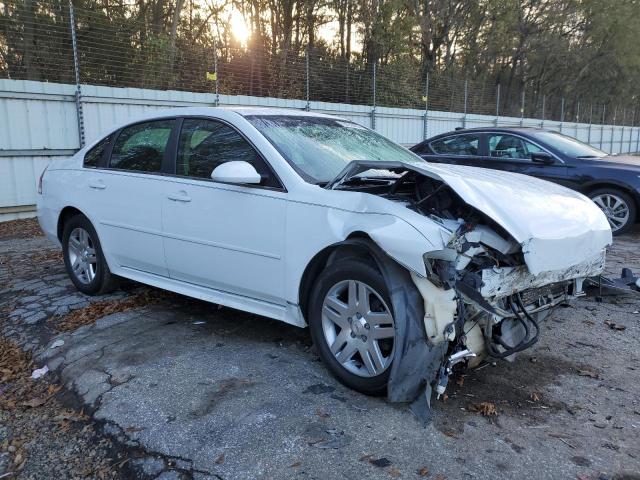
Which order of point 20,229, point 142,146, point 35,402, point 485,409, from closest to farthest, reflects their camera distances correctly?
point 485,409 < point 35,402 < point 142,146 < point 20,229

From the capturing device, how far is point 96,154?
195 inches

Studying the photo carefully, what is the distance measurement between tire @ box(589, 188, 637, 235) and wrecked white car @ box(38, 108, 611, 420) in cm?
442

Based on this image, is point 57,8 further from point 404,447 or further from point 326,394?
point 404,447

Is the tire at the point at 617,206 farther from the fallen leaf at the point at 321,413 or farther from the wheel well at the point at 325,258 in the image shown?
the fallen leaf at the point at 321,413

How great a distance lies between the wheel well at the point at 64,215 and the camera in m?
5.07

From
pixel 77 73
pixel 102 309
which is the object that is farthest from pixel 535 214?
pixel 77 73

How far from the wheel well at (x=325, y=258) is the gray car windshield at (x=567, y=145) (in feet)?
19.9

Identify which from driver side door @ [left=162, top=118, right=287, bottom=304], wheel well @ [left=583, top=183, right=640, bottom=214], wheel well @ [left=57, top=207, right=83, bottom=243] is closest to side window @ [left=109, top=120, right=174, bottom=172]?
driver side door @ [left=162, top=118, right=287, bottom=304]

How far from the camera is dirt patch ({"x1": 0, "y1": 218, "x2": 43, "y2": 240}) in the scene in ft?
26.4

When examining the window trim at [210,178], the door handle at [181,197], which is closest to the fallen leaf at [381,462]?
the window trim at [210,178]

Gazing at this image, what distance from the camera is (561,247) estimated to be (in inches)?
119

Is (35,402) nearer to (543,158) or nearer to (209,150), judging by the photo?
(209,150)

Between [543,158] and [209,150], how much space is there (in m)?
5.66

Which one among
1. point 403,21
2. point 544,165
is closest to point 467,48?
point 403,21
